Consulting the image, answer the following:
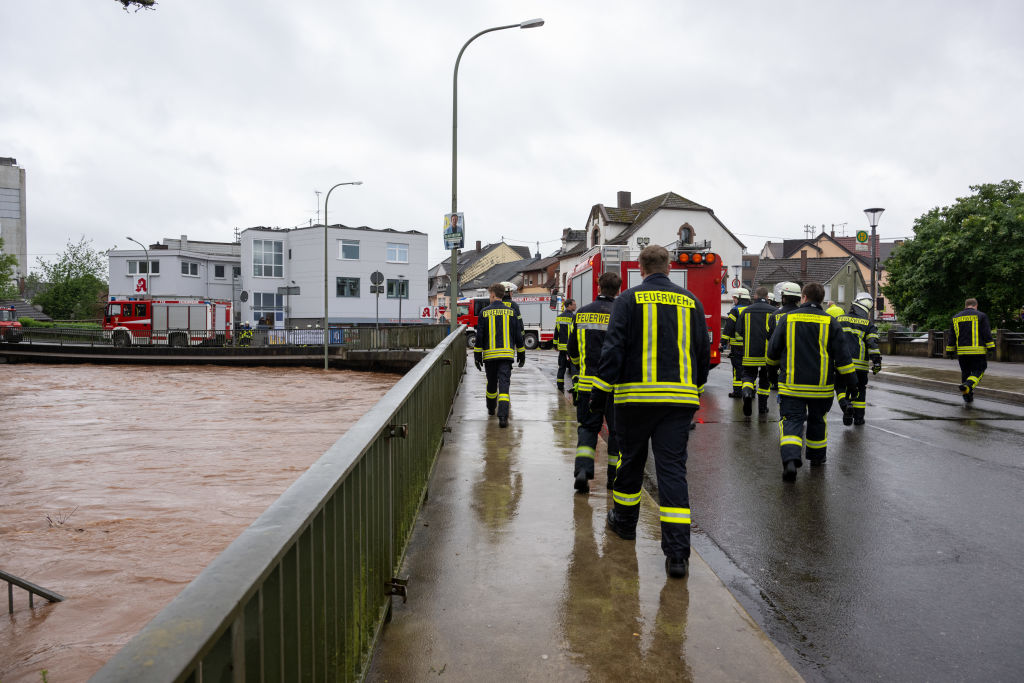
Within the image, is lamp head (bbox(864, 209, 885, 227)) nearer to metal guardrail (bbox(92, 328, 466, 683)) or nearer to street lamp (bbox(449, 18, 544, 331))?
street lamp (bbox(449, 18, 544, 331))

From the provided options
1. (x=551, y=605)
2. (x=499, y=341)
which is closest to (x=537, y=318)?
(x=499, y=341)

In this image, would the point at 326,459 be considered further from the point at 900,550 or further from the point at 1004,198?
the point at 1004,198

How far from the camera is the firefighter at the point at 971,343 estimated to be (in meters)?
11.9

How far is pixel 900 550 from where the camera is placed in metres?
4.72

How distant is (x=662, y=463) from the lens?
440cm

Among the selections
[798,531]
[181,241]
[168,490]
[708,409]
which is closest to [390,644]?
[798,531]

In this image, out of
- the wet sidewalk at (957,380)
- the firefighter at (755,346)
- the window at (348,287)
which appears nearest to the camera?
the firefighter at (755,346)

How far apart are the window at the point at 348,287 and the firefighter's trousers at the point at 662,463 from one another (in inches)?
1854

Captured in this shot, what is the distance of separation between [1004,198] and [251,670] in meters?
37.2

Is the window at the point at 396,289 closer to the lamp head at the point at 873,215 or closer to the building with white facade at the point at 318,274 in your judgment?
the building with white facade at the point at 318,274

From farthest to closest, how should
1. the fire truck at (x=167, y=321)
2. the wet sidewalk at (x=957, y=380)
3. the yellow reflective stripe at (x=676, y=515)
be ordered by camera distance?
the fire truck at (x=167, y=321) → the wet sidewalk at (x=957, y=380) → the yellow reflective stripe at (x=676, y=515)

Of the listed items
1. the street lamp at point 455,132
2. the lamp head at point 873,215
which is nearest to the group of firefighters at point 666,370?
the street lamp at point 455,132

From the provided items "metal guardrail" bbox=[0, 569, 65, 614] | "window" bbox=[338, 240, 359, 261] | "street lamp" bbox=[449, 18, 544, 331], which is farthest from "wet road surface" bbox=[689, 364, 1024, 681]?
"window" bbox=[338, 240, 359, 261]

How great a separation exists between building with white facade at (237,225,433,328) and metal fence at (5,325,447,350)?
9849 millimetres
